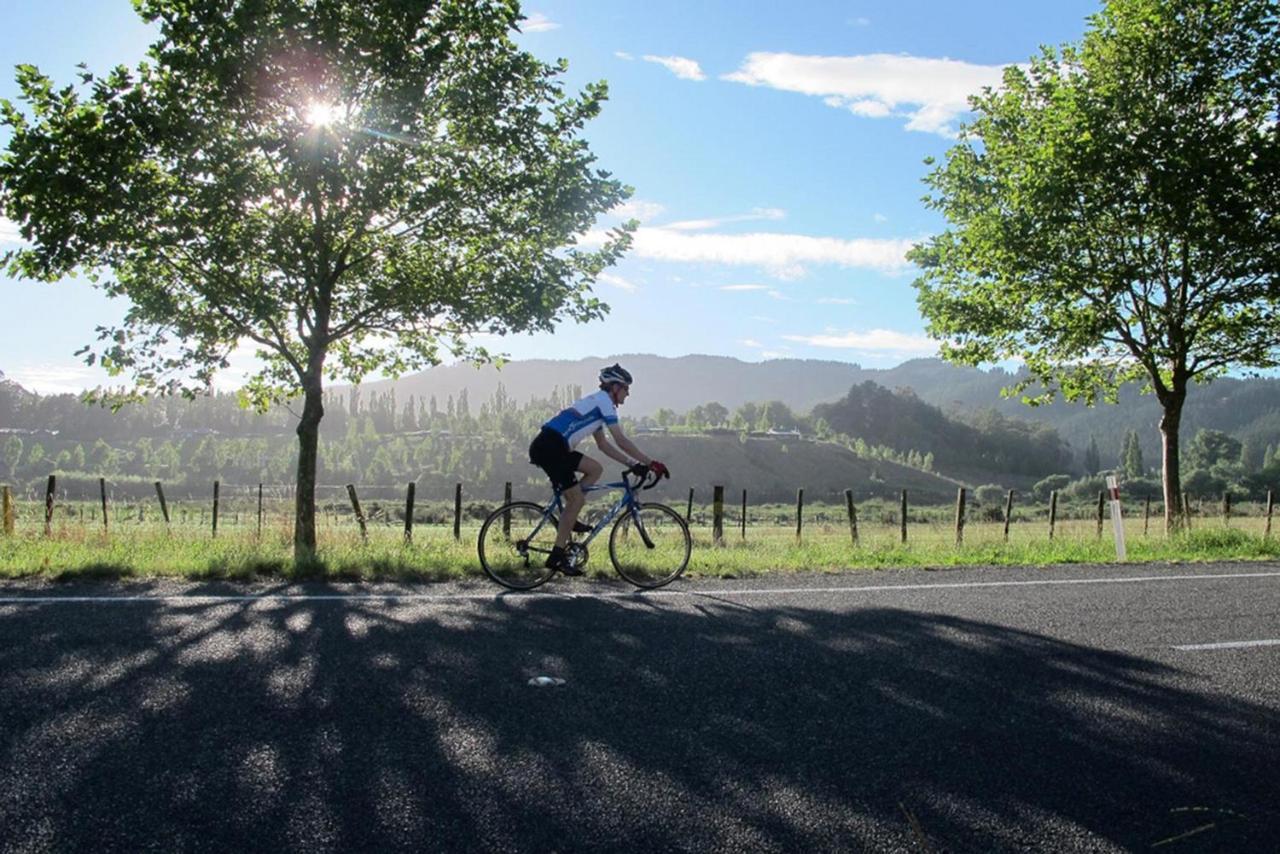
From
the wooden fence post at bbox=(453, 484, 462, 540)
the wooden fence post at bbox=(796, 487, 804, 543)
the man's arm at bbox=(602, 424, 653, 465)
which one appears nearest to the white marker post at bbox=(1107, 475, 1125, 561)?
the wooden fence post at bbox=(796, 487, 804, 543)

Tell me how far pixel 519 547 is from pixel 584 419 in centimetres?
152

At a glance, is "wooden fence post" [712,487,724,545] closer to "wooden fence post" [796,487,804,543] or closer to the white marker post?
"wooden fence post" [796,487,804,543]

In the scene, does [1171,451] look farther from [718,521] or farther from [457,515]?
[457,515]

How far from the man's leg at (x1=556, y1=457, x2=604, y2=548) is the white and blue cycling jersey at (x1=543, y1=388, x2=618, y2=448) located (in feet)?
0.91

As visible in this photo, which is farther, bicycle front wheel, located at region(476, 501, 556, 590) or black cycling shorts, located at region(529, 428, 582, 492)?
bicycle front wheel, located at region(476, 501, 556, 590)

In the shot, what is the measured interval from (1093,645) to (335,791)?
500 centimetres

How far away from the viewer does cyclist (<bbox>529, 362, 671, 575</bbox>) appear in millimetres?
8672

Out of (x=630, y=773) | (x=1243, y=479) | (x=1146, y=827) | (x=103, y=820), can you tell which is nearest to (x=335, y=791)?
(x=103, y=820)

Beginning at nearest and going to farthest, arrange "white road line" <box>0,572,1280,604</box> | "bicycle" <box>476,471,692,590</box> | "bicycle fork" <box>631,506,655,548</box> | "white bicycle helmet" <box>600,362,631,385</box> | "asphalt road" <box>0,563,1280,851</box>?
"asphalt road" <box>0,563,1280,851</box> < "white road line" <box>0,572,1280,604</box> < "white bicycle helmet" <box>600,362,631,385</box> < "bicycle" <box>476,471,692,590</box> < "bicycle fork" <box>631,506,655,548</box>

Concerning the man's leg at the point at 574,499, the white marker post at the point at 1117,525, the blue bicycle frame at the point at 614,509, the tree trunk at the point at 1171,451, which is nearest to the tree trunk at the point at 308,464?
the blue bicycle frame at the point at 614,509

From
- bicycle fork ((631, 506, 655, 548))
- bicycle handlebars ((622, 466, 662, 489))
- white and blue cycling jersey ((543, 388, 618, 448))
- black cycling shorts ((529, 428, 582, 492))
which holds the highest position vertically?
white and blue cycling jersey ((543, 388, 618, 448))

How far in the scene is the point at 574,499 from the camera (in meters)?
8.88

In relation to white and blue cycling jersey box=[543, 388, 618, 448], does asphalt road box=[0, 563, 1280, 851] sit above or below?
below

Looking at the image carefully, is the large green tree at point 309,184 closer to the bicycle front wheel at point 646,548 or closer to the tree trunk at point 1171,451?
the bicycle front wheel at point 646,548
